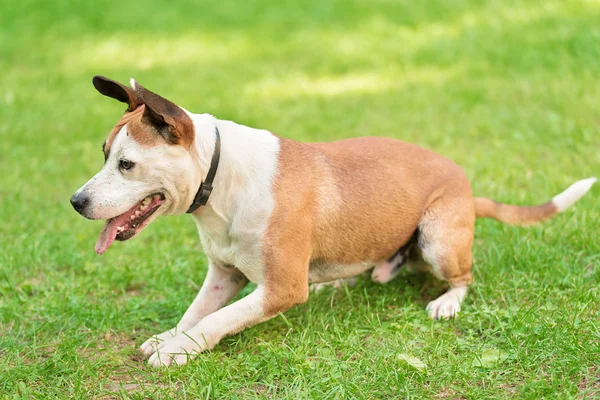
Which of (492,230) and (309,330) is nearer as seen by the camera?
(309,330)

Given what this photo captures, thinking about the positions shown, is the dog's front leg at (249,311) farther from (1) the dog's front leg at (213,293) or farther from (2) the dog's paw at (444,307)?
(2) the dog's paw at (444,307)

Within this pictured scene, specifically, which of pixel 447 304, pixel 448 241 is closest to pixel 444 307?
pixel 447 304

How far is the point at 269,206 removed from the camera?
3.82 metres

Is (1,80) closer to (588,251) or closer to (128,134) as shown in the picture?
(128,134)

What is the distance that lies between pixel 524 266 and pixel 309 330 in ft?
4.72

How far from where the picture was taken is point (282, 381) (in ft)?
11.8

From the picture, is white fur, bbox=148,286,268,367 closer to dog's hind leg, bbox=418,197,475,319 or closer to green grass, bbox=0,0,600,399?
green grass, bbox=0,0,600,399

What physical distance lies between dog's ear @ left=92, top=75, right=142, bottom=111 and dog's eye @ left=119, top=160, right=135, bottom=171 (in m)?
0.30

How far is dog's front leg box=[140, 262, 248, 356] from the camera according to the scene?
420 centimetres

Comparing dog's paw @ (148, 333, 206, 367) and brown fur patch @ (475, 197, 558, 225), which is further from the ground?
brown fur patch @ (475, 197, 558, 225)

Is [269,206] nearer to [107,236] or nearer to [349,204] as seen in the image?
[349,204]

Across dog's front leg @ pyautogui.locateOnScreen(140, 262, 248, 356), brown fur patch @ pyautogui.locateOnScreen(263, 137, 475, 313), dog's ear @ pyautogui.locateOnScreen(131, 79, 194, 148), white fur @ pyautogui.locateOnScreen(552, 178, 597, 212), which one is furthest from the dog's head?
white fur @ pyautogui.locateOnScreen(552, 178, 597, 212)

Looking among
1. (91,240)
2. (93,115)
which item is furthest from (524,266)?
(93,115)

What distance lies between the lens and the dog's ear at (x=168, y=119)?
11.5 ft
